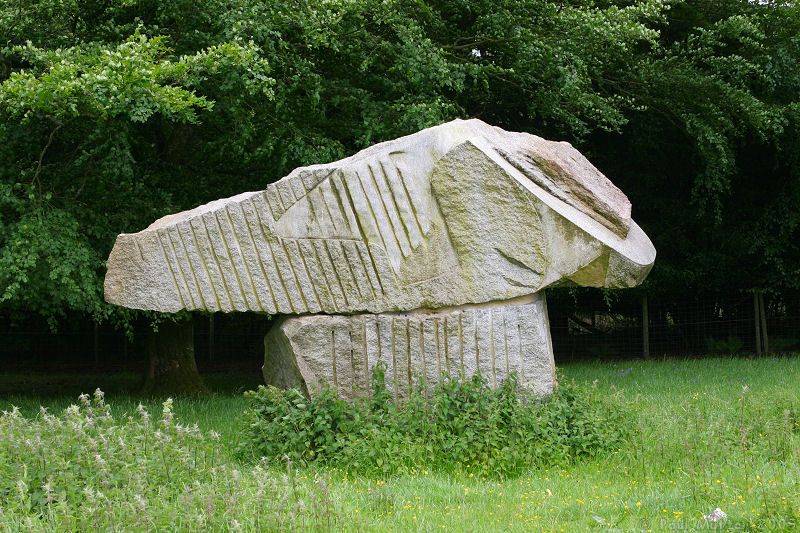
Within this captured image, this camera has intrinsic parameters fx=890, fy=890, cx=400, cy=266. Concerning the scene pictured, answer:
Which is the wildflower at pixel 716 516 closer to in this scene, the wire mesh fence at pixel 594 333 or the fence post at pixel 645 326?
the wire mesh fence at pixel 594 333

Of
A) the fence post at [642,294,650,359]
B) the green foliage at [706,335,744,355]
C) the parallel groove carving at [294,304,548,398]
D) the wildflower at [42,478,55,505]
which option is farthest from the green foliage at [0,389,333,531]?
the green foliage at [706,335,744,355]

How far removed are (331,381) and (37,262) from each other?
3.92 metres

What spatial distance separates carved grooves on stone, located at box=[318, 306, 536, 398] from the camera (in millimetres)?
6539

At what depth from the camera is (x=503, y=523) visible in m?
4.68

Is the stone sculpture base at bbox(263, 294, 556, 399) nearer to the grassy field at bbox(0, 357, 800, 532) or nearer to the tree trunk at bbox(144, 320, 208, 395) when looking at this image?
the grassy field at bbox(0, 357, 800, 532)

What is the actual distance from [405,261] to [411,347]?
636 mm

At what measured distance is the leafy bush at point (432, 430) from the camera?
19.5 feet

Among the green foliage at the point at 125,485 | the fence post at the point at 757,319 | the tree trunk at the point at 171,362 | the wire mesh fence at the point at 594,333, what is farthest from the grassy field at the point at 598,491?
the wire mesh fence at the point at 594,333

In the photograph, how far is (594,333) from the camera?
53.7 ft

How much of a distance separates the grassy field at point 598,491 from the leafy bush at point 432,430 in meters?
0.16

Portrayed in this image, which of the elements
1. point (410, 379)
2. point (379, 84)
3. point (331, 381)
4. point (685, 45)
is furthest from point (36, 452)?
point (685, 45)

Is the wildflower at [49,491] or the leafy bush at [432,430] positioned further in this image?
the leafy bush at [432,430]

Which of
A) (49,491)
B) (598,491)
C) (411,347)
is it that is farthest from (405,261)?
(49,491)

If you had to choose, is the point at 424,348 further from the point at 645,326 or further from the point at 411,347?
the point at 645,326
